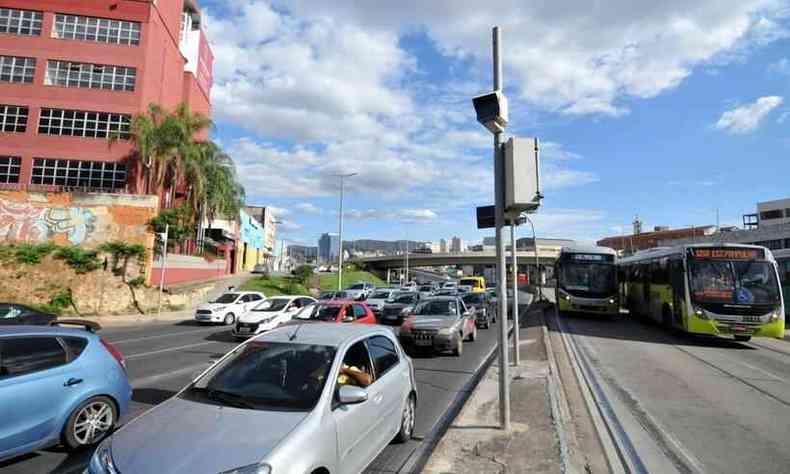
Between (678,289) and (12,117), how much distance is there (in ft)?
144

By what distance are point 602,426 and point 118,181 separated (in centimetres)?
3733

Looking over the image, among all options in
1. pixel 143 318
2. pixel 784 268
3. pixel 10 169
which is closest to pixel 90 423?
pixel 143 318

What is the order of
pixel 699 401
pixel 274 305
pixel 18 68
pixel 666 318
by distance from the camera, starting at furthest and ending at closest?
1. pixel 18 68
2. pixel 666 318
3. pixel 274 305
4. pixel 699 401

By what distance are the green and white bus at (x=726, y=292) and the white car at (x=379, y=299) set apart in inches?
535

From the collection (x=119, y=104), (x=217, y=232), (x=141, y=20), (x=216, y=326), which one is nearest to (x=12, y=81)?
(x=119, y=104)

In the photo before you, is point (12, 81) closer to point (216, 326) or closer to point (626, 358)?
point (216, 326)

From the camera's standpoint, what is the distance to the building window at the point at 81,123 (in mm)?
34938

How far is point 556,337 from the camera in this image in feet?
54.2

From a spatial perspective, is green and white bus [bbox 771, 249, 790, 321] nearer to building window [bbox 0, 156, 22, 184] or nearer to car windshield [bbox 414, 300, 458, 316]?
car windshield [bbox 414, 300, 458, 316]

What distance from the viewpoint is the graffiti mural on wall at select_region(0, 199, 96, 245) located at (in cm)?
2988

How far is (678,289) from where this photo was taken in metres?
16.2

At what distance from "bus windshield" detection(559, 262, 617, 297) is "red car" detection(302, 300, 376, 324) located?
12.6 m

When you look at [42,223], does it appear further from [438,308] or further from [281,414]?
[281,414]

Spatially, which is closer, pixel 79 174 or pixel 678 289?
pixel 678 289
